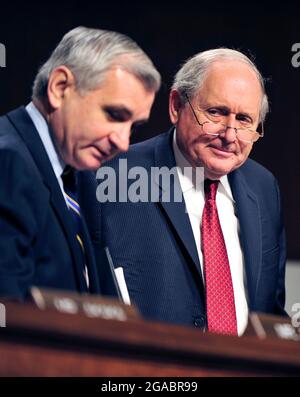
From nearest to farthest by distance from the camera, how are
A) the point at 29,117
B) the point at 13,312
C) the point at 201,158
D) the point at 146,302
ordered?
1. the point at 13,312
2. the point at 29,117
3. the point at 146,302
4. the point at 201,158

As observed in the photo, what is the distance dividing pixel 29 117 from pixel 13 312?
76 centimetres

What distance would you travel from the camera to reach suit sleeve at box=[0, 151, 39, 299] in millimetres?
1649

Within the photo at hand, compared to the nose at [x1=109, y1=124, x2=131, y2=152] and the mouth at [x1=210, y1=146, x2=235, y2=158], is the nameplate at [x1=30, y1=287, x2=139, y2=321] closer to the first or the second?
the nose at [x1=109, y1=124, x2=131, y2=152]

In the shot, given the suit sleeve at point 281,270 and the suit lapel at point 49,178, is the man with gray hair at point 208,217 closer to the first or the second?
the suit sleeve at point 281,270

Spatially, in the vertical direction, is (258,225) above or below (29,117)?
below

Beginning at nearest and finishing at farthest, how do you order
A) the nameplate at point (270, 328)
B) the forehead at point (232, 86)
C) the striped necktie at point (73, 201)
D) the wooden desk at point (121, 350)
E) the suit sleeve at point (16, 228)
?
the wooden desk at point (121, 350) → the nameplate at point (270, 328) → the suit sleeve at point (16, 228) → the striped necktie at point (73, 201) → the forehead at point (232, 86)

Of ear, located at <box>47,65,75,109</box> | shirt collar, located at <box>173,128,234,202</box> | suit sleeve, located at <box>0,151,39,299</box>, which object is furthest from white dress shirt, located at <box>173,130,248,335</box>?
suit sleeve, located at <box>0,151,39,299</box>

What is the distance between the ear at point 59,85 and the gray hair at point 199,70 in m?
0.51

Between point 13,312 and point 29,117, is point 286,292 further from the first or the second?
point 13,312

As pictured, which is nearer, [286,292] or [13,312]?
[13,312]

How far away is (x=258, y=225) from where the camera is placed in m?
2.27

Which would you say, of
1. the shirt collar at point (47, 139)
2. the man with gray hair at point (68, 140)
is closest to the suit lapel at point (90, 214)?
the man with gray hair at point (68, 140)

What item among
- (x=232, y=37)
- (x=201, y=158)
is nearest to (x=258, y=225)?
(x=201, y=158)

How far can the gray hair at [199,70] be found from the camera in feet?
7.47
